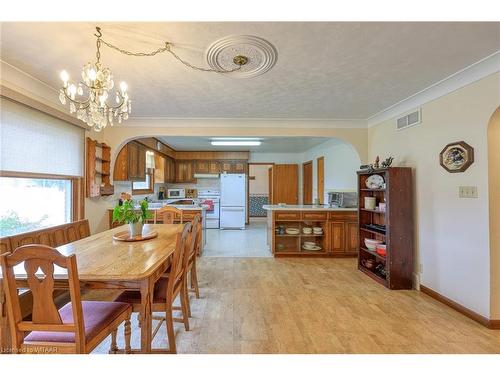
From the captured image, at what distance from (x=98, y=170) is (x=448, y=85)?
4.67 metres

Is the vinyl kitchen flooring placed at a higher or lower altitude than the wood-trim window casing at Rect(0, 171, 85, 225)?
lower

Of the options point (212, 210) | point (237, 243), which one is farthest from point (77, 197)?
point (212, 210)

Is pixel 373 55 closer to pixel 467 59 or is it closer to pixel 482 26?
pixel 482 26

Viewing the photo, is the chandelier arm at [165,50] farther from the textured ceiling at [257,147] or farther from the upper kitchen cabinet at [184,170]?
the upper kitchen cabinet at [184,170]

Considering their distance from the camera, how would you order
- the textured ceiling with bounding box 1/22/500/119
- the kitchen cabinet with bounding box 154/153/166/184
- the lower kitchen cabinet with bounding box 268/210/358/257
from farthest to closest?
the kitchen cabinet with bounding box 154/153/166/184, the lower kitchen cabinet with bounding box 268/210/358/257, the textured ceiling with bounding box 1/22/500/119

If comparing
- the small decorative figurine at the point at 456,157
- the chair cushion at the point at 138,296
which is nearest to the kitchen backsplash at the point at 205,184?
the chair cushion at the point at 138,296

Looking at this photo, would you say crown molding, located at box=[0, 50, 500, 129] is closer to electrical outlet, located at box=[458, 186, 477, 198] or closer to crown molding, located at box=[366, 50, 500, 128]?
crown molding, located at box=[366, 50, 500, 128]

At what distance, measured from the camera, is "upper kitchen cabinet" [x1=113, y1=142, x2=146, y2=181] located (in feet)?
12.9

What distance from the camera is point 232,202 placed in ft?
22.5

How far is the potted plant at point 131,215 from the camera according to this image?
2.06m

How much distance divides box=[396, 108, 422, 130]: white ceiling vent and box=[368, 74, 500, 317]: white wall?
6cm

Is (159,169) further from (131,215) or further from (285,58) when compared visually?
(285,58)

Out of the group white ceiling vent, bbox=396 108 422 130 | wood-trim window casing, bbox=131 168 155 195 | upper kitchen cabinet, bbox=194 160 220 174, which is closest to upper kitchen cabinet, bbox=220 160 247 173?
upper kitchen cabinet, bbox=194 160 220 174

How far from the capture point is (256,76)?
90.1 inches
